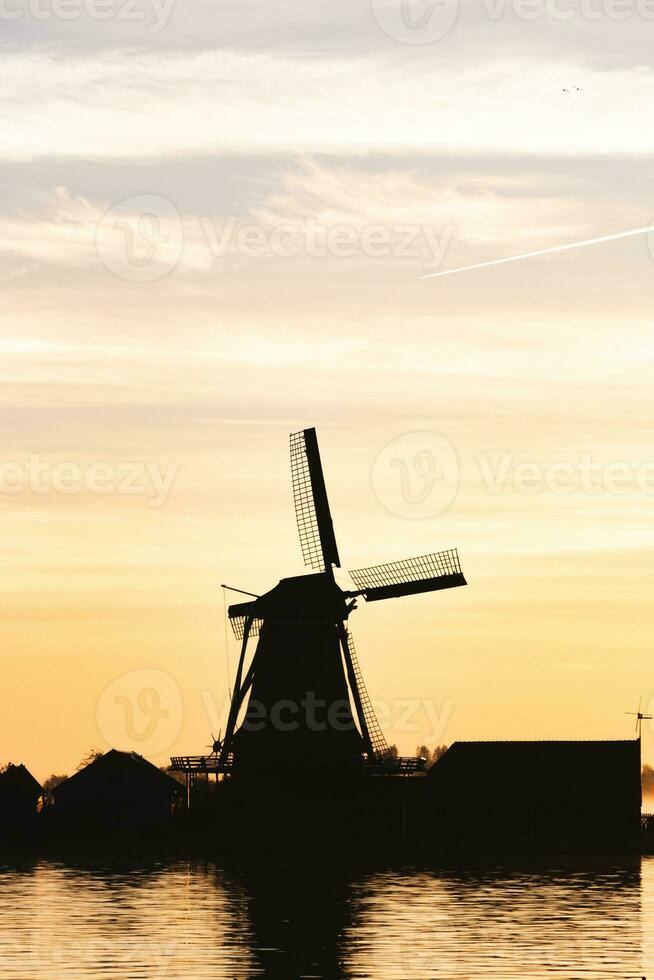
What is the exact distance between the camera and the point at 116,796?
269ft

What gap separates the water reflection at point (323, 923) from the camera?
35594mm

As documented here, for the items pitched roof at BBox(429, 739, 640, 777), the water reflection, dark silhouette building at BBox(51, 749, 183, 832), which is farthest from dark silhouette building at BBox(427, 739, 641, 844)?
dark silhouette building at BBox(51, 749, 183, 832)

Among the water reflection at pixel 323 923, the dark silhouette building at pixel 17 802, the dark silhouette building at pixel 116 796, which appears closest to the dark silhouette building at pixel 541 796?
the water reflection at pixel 323 923

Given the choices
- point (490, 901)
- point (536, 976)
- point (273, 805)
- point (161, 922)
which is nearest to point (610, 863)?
point (273, 805)

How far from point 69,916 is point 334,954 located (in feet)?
34.5

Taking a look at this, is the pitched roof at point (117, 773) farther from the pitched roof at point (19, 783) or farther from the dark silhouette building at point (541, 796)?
the dark silhouette building at point (541, 796)

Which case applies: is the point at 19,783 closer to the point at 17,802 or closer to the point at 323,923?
the point at 17,802

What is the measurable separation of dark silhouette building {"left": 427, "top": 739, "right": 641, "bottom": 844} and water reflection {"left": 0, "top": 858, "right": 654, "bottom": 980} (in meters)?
10.6

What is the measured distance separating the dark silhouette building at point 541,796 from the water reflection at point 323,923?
10575mm

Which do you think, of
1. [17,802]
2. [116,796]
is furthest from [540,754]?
[17,802]

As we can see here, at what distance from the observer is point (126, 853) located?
2889 inches

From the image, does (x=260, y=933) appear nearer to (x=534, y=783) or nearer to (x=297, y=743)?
(x=297, y=743)

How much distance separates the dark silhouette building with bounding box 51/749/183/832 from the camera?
81312mm

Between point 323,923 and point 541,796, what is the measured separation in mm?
32501
